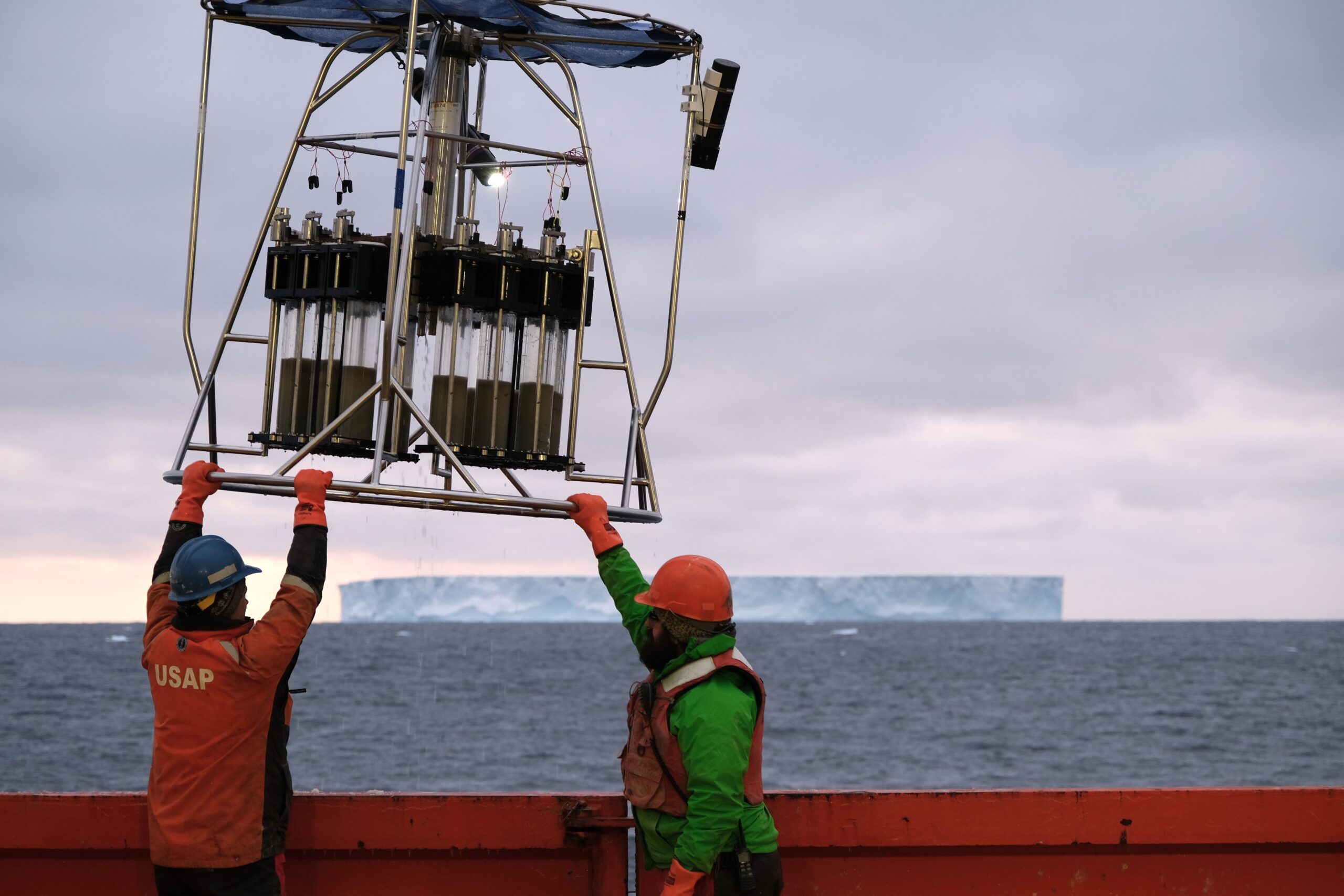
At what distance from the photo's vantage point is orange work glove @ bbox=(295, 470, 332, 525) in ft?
13.5

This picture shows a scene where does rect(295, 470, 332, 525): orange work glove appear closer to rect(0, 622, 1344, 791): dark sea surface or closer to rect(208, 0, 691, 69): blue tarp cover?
rect(208, 0, 691, 69): blue tarp cover

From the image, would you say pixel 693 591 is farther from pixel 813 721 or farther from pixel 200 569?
pixel 813 721

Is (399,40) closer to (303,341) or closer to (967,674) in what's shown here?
(303,341)

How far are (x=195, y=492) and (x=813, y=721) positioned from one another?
1873 inches

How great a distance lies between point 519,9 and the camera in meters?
4.47

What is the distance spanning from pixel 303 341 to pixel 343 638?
15853 centimetres

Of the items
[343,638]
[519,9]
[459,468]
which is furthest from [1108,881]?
[343,638]

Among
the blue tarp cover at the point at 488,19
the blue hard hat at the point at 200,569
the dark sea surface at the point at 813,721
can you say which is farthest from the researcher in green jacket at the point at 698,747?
the dark sea surface at the point at 813,721

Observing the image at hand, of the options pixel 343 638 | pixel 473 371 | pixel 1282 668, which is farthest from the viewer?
pixel 343 638

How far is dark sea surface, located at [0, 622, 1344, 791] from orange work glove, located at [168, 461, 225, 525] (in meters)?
25.1

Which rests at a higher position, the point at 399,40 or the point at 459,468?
the point at 399,40

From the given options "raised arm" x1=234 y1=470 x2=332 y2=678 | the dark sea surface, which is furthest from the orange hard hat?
the dark sea surface

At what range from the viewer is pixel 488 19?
15.3ft

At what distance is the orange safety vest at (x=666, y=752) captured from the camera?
4.14 meters
